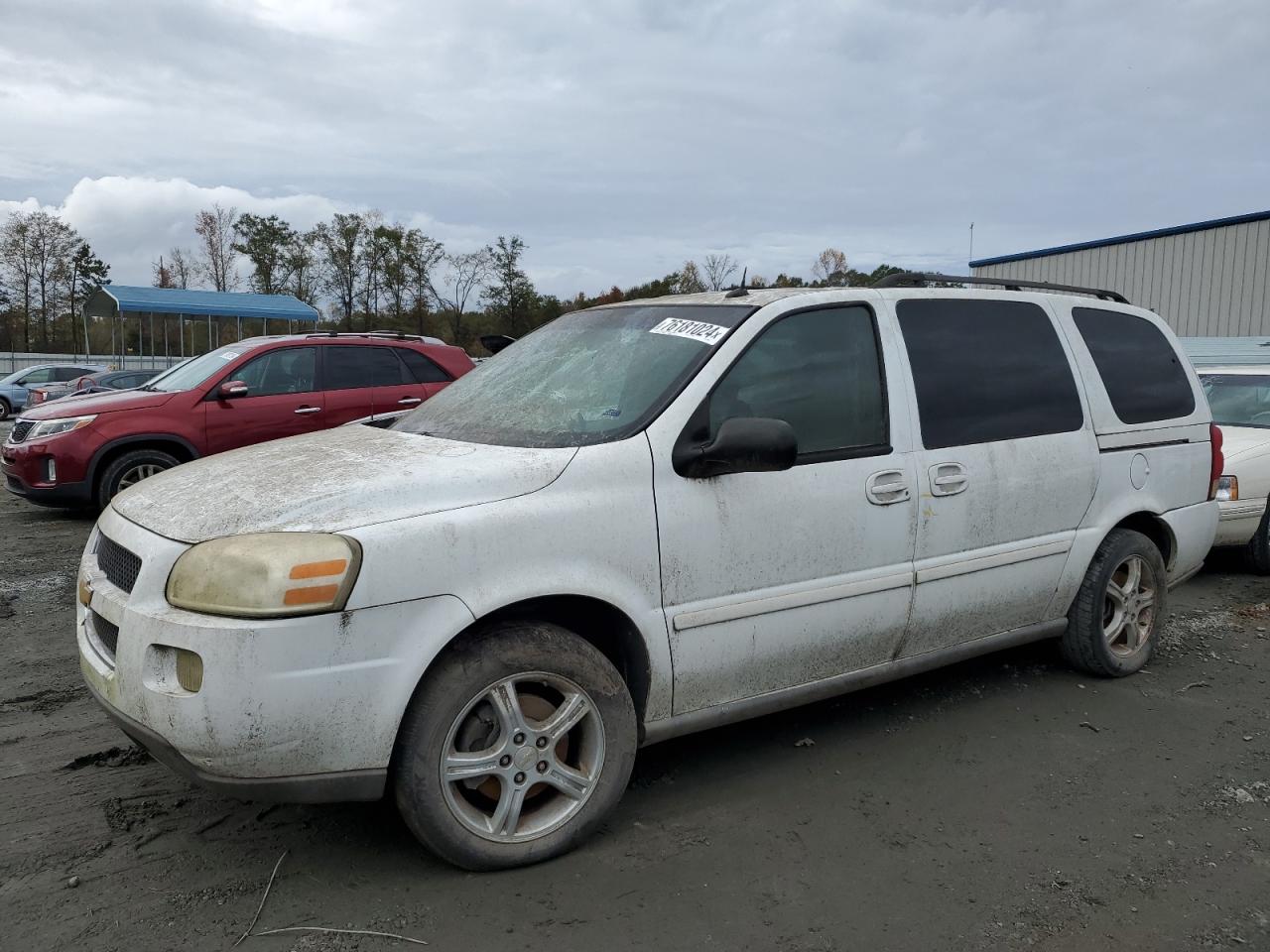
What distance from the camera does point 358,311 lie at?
4681 cm

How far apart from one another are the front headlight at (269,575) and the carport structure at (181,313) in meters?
30.0

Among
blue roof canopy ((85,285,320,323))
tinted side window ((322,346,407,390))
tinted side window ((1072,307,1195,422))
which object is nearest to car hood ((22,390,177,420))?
tinted side window ((322,346,407,390))

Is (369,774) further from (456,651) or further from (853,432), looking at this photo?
(853,432)

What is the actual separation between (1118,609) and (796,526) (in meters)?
2.25

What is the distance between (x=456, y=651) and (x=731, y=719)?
3.57 feet

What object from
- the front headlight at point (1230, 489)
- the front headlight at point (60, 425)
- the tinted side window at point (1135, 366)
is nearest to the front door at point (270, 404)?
the front headlight at point (60, 425)

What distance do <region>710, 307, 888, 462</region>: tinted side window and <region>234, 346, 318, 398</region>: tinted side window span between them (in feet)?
22.0

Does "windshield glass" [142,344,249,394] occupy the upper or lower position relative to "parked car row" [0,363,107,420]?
upper

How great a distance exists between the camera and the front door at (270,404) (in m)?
8.94

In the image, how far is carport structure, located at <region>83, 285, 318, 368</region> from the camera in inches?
1169

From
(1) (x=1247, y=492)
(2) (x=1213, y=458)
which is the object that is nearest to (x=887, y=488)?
(2) (x=1213, y=458)

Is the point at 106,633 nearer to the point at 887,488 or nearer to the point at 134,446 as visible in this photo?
Result: the point at 887,488

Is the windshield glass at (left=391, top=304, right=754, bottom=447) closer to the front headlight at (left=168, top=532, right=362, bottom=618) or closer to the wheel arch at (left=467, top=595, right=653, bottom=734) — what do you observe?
the wheel arch at (left=467, top=595, right=653, bottom=734)

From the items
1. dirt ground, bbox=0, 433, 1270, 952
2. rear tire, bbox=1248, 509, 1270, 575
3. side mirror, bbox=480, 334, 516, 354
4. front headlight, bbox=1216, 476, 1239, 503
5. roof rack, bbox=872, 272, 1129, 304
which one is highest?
roof rack, bbox=872, 272, 1129, 304
